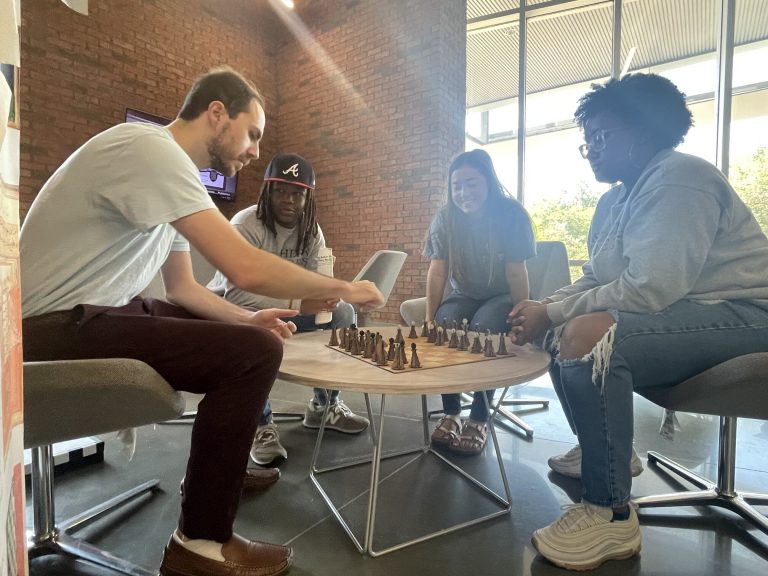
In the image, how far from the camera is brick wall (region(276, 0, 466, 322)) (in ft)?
17.1

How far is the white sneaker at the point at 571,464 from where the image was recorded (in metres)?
1.69

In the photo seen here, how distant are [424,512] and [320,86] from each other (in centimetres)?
599

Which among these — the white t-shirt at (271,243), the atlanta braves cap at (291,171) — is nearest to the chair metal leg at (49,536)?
the white t-shirt at (271,243)

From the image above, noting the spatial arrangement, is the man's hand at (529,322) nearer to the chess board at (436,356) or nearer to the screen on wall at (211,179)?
the chess board at (436,356)

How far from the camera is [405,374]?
1.18 m

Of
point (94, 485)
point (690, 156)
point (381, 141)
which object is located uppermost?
point (381, 141)

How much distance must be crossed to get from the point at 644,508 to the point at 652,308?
749mm

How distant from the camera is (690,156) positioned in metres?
1.27

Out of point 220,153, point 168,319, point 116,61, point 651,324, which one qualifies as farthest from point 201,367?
point 116,61

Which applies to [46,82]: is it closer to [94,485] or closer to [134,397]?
[94,485]

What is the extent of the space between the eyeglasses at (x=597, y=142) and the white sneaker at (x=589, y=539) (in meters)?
1.07

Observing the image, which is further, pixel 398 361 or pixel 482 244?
pixel 482 244

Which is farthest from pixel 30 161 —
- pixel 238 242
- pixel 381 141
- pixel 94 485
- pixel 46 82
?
pixel 238 242

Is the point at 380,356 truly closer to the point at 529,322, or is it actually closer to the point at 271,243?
the point at 529,322
